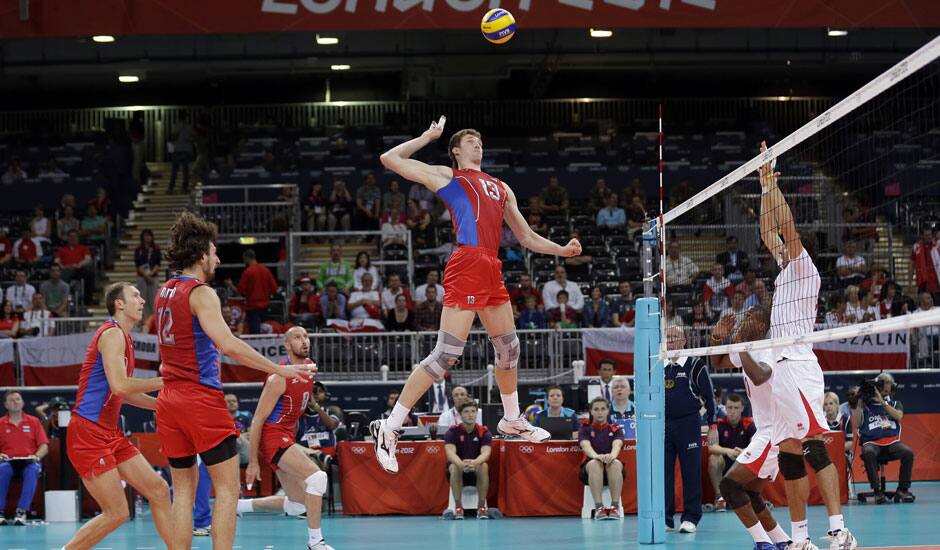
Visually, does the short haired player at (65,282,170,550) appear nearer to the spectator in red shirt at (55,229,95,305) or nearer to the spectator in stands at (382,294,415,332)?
the spectator in stands at (382,294,415,332)

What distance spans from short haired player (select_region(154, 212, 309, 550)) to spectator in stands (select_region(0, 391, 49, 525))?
8.73 metres

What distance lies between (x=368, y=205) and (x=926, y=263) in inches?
463

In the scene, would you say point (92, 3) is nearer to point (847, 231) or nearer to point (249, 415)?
point (249, 415)

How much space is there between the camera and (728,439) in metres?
15.1

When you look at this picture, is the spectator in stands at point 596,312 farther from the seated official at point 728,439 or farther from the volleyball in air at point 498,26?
the volleyball in air at point 498,26

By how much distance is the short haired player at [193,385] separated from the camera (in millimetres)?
7277

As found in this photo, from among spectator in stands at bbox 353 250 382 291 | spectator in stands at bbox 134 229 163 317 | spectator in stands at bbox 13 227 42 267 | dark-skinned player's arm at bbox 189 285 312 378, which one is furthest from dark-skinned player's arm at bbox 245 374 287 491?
spectator in stands at bbox 13 227 42 267

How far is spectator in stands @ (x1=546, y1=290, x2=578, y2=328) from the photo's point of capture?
19969 mm

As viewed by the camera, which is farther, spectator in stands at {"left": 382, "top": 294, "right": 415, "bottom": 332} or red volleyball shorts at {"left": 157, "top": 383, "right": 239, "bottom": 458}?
spectator in stands at {"left": 382, "top": 294, "right": 415, "bottom": 332}

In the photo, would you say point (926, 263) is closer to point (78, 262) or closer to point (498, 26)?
point (498, 26)

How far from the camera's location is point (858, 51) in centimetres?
2928

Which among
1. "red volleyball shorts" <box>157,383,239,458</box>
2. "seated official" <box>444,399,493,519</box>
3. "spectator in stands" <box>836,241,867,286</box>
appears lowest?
"seated official" <box>444,399,493,519</box>

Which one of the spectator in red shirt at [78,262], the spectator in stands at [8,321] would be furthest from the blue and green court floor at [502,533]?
the spectator in red shirt at [78,262]

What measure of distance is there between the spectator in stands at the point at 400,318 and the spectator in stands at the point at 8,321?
632cm
